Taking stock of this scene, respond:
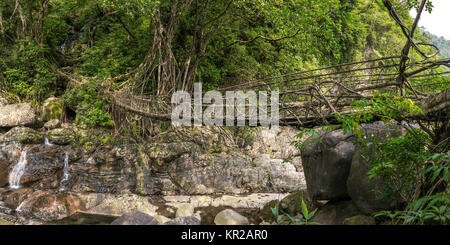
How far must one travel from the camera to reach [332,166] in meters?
3.20

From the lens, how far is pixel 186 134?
18.7 feet

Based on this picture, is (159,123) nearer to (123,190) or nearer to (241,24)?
(123,190)

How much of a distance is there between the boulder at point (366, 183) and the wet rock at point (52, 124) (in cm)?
581

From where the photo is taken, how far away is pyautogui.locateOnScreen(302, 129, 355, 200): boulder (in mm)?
3145

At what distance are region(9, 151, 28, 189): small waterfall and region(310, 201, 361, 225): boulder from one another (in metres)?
4.92

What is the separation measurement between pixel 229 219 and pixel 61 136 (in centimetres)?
389

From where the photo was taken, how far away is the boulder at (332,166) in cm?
314

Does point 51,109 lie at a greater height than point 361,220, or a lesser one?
greater

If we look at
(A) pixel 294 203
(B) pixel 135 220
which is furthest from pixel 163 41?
(A) pixel 294 203

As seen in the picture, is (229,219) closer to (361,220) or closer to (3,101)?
(361,220)

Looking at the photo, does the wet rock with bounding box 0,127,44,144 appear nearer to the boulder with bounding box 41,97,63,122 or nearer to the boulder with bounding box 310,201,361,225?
the boulder with bounding box 41,97,63,122

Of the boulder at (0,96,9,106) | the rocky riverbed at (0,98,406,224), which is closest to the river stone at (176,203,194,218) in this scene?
the rocky riverbed at (0,98,406,224)

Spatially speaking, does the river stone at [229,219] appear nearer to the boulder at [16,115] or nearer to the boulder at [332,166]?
the boulder at [332,166]

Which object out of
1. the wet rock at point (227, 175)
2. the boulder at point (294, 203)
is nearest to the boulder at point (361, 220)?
the boulder at point (294, 203)
